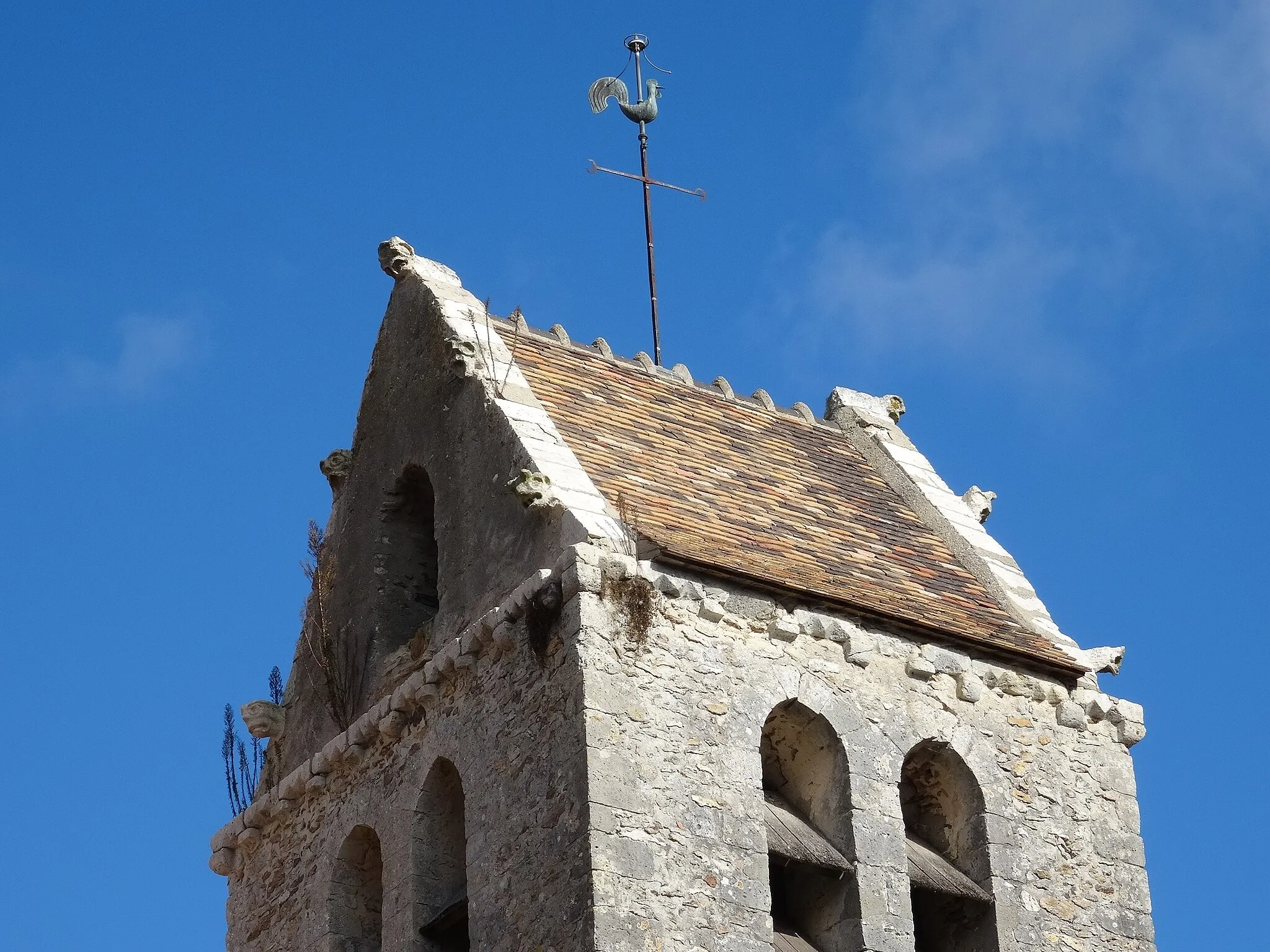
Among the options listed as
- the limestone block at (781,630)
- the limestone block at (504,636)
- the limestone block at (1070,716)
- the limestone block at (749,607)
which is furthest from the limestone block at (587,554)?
the limestone block at (1070,716)

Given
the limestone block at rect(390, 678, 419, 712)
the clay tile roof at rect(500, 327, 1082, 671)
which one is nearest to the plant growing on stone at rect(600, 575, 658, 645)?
the clay tile roof at rect(500, 327, 1082, 671)

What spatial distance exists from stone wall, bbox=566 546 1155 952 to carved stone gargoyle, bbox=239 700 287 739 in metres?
4.18

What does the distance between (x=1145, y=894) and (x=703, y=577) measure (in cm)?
375

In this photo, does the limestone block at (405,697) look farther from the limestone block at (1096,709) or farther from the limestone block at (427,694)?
the limestone block at (1096,709)

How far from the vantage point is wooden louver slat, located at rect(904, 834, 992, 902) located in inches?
684

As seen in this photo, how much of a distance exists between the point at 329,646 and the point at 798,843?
14.4 ft

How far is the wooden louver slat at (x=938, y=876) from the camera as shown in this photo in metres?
17.4

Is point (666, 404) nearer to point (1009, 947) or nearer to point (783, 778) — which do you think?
point (783, 778)

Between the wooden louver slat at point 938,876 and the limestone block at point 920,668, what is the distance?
110 centimetres

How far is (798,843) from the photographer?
55.7 ft

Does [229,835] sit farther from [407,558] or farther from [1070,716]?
[1070,716]

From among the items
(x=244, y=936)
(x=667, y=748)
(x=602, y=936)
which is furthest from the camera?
(x=244, y=936)

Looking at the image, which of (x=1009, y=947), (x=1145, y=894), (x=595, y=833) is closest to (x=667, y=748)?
(x=595, y=833)

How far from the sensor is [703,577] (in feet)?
57.2
